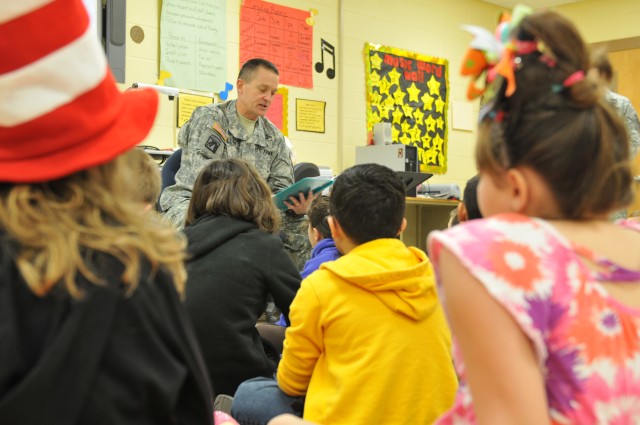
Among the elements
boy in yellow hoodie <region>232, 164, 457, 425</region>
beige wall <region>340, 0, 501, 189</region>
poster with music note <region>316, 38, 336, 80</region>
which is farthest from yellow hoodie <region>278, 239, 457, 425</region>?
poster with music note <region>316, 38, 336, 80</region>

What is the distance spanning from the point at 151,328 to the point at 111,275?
0.08 meters

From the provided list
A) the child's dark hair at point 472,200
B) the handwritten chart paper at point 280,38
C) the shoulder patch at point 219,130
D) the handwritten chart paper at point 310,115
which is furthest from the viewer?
the handwritten chart paper at point 310,115

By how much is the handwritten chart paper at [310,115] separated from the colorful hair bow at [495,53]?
440cm

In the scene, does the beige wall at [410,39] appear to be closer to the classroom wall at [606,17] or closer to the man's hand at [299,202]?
the classroom wall at [606,17]

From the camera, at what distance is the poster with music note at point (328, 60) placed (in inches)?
216

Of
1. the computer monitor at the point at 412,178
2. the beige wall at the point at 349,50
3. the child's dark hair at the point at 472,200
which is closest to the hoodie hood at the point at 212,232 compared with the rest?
the child's dark hair at the point at 472,200

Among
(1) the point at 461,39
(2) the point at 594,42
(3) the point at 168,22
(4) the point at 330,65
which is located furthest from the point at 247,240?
(2) the point at 594,42

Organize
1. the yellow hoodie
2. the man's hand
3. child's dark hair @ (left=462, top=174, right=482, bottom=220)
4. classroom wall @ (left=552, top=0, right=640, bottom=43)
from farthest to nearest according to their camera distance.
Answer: classroom wall @ (left=552, top=0, right=640, bottom=43), the man's hand, child's dark hair @ (left=462, top=174, right=482, bottom=220), the yellow hoodie

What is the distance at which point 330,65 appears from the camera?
18.2 ft

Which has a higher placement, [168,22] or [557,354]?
[168,22]

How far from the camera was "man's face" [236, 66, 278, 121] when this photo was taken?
3.29 m

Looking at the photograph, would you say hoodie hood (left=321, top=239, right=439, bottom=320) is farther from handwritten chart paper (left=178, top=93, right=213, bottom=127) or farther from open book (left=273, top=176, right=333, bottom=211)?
handwritten chart paper (left=178, top=93, right=213, bottom=127)

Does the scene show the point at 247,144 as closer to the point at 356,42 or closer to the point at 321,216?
the point at 321,216

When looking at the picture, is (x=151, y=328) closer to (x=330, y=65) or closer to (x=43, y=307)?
(x=43, y=307)
